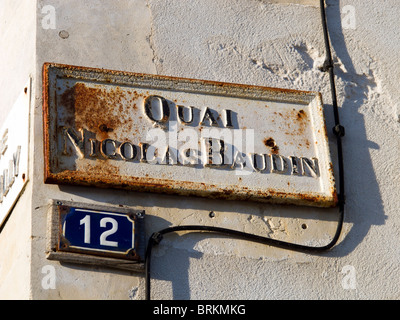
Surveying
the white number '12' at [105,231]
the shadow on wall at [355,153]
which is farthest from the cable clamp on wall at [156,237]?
the shadow on wall at [355,153]

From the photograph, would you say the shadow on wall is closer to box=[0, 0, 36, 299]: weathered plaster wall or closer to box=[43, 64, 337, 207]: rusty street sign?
box=[43, 64, 337, 207]: rusty street sign

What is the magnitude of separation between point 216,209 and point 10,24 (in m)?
1.36

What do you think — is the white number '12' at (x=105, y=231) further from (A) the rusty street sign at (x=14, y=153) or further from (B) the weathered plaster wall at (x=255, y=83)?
(A) the rusty street sign at (x=14, y=153)

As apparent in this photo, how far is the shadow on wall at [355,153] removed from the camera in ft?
13.2

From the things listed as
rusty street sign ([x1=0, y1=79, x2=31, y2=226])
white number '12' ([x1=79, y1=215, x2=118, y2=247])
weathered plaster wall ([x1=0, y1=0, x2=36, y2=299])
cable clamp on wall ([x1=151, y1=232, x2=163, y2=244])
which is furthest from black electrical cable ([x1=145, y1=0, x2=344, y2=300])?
rusty street sign ([x1=0, y1=79, x2=31, y2=226])

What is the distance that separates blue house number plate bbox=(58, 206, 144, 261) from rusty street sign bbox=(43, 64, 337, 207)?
14 centimetres

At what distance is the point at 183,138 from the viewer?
13.0 feet

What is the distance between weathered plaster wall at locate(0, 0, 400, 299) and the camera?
3.72 meters

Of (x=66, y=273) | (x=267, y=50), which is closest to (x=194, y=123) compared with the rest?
(x=267, y=50)

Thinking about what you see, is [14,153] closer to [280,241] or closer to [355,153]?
[280,241]

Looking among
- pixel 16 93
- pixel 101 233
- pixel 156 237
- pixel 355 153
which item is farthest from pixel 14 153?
pixel 355 153

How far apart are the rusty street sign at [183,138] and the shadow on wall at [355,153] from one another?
0.48 ft

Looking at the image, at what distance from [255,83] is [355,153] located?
0.52m

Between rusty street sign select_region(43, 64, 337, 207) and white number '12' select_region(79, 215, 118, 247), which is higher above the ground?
rusty street sign select_region(43, 64, 337, 207)
